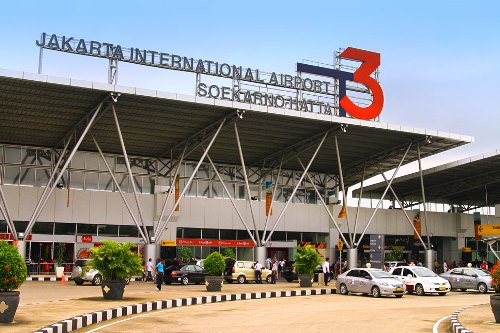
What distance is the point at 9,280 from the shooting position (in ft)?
47.5

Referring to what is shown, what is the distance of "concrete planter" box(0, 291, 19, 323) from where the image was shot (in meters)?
14.3

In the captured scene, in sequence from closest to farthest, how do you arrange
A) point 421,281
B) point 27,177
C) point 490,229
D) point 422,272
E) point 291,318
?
point 291,318 < point 421,281 < point 422,272 < point 27,177 < point 490,229

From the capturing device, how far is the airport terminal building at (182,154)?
38312mm

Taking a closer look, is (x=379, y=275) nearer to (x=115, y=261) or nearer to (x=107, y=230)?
(x=115, y=261)

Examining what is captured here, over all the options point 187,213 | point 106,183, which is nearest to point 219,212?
point 187,213

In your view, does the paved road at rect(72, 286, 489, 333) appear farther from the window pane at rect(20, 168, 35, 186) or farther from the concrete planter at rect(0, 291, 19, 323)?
the window pane at rect(20, 168, 35, 186)

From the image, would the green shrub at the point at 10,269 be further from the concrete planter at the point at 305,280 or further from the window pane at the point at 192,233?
the window pane at the point at 192,233

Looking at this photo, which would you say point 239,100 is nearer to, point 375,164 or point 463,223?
point 375,164

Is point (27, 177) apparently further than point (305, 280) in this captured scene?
Yes

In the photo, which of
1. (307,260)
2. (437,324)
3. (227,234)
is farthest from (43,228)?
(437,324)

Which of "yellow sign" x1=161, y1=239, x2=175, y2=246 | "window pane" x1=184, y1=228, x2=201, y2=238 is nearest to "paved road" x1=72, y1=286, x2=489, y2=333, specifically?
"yellow sign" x1=161, y1=239, x2=175, y2=246

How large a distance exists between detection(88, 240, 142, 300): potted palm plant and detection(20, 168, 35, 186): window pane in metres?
24.6

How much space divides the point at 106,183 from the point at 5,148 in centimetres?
745

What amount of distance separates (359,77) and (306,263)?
64.3ft
